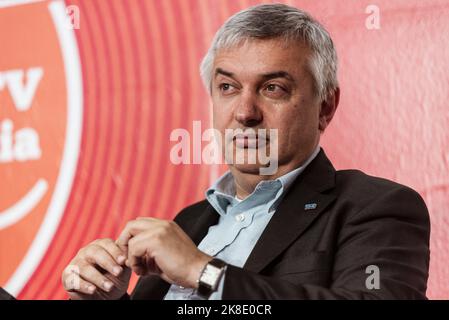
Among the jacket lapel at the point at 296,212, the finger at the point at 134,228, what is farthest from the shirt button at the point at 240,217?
the finger at the point at 134,228

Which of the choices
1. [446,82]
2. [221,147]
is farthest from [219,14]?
[446,82]

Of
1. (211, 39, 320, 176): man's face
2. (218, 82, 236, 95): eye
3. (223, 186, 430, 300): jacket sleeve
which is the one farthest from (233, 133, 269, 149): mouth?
(223, 186, 430, 300): jacket sleeve

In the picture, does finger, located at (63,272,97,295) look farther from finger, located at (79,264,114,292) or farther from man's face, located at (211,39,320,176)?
man's face, located at (211,39,320,176)

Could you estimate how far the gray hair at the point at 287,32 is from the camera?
151 centimetres

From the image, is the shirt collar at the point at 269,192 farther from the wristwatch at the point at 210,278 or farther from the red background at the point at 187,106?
the wristwatch at the point at 210,278

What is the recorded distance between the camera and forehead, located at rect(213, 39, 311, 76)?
1.51 m

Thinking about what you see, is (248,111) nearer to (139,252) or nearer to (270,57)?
(270,57)

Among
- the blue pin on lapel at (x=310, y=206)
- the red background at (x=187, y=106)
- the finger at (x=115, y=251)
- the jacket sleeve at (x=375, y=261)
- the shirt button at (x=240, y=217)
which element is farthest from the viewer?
the red background at (x=187, y=106)

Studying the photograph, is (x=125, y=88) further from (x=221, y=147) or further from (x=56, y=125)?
(x=221, y=147)

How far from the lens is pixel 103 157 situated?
A: 2.17 meters

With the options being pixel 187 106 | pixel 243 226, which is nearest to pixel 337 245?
pixel 243 226

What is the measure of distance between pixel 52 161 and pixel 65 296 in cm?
43

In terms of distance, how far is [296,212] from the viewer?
1.44m

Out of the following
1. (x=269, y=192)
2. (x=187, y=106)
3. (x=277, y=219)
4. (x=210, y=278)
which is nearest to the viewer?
(x=210, y=278)
